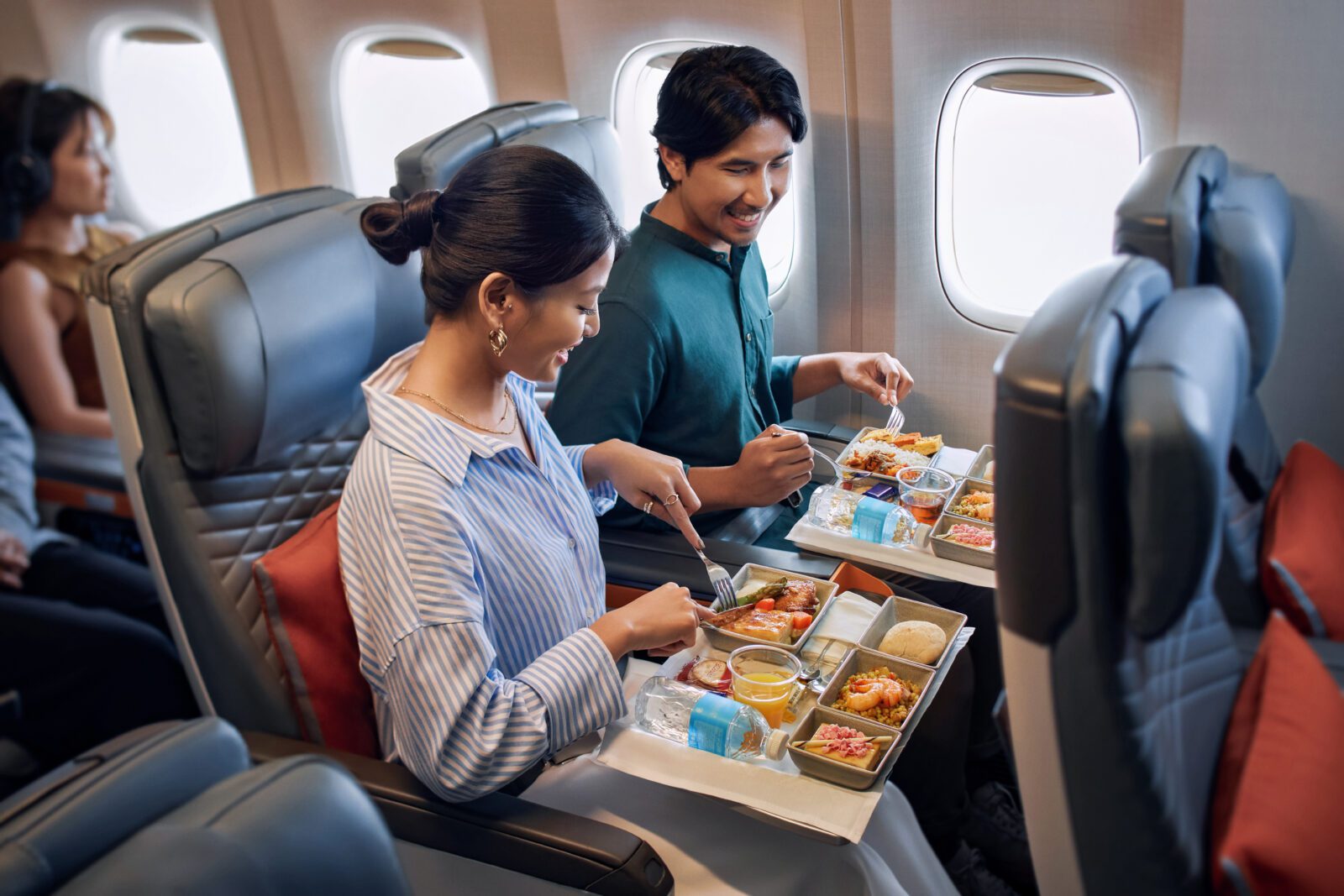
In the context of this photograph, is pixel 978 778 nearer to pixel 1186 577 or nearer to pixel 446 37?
pixel 1186 577

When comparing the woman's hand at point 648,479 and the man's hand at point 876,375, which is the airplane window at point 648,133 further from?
the woman's hand at point 648,479

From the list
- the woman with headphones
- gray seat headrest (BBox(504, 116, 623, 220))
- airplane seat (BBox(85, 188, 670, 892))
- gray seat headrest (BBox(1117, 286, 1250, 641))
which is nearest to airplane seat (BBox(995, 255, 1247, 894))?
gray seat headrest (BBox(1117, 286, 1250, 641))

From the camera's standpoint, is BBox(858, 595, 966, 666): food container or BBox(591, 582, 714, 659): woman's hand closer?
BBox(591, 582, 714, 659): woman's hand

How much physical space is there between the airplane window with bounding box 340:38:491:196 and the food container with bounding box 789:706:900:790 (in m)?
3.05

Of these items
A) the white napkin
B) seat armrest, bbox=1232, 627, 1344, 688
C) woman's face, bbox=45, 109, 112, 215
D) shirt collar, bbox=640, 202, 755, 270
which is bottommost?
the white napkin

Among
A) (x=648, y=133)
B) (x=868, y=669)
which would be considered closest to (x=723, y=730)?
(x=868, y=669)

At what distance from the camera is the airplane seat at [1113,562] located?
87 centimetres

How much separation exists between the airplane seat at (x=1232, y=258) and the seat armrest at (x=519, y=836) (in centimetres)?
85

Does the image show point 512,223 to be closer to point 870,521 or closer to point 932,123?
point 870,521

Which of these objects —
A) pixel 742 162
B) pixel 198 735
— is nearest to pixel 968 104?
pixel 742 162

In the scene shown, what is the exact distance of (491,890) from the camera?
146cm

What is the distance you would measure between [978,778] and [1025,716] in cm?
137

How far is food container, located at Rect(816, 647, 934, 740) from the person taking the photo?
1457 mm

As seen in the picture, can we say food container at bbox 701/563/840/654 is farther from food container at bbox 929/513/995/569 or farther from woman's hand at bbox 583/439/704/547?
food container at bbox 929/513/995/569
